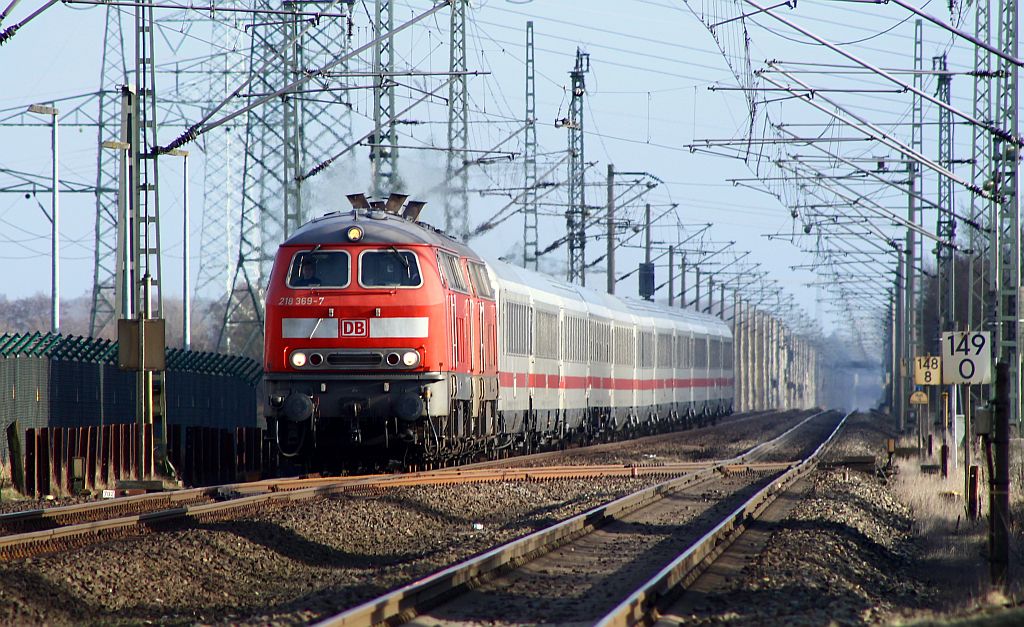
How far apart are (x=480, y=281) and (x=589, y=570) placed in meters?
12.3

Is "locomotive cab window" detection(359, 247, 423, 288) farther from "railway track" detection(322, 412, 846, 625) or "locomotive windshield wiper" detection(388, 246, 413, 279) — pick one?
"railway track" detection(322, 412, 846, 625)

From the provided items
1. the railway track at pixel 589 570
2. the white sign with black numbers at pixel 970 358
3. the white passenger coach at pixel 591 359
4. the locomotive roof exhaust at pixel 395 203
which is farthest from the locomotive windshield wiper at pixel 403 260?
the white sign with black numbers at pixel 970 358

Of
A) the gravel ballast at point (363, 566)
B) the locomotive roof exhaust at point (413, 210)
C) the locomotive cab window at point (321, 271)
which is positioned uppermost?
the locomotive roof exhaust at point (413, 210)

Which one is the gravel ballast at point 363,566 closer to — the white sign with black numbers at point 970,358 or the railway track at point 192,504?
the railway track at point 192,504

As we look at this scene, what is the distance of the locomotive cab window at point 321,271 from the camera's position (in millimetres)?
19953

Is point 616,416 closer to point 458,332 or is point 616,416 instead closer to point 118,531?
point 458,332

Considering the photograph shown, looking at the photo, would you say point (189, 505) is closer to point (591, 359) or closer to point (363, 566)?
point (363, 566)

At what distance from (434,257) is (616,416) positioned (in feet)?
64.7

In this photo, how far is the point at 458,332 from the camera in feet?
70.3

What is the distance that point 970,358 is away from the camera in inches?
858

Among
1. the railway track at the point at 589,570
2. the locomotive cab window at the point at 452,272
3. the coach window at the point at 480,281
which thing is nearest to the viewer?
the railway track at the point at 589,570

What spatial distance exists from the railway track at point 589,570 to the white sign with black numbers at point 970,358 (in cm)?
364

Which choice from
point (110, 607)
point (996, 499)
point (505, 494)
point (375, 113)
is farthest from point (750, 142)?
point (110, 607)

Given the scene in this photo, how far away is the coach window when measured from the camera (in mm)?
23655
